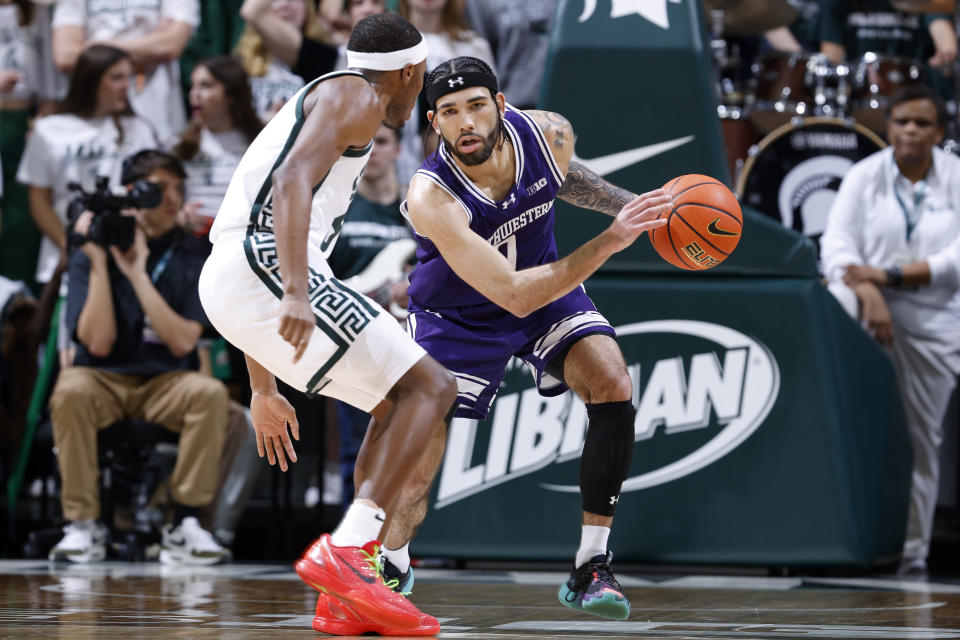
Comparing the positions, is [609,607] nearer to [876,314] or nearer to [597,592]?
[597,592]

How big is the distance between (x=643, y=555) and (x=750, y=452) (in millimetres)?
634

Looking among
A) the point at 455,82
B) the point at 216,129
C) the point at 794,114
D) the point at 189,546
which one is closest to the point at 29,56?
the point at 216,129

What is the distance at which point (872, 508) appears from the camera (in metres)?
5.41

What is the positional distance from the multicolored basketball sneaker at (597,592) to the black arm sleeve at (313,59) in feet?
13.4

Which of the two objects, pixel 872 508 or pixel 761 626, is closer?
pixel 761 626

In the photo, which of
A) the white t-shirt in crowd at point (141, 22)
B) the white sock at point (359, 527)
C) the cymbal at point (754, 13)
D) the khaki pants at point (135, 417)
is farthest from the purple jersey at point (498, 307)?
the cymbal at point (754, 13)

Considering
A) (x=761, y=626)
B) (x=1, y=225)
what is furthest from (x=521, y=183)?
(x=1, y=225)

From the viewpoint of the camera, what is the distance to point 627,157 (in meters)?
5.47

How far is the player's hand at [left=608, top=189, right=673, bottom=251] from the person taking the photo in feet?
11.5

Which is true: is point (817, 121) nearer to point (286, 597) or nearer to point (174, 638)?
point (286, 597)

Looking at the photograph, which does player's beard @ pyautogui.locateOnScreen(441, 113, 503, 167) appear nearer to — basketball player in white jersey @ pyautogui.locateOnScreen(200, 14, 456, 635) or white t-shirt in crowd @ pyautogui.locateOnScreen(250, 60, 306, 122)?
basketball player in white jersey @ pyautogui.locateOnScreen(200, 14, 456, 635)

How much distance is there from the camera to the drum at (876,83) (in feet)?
25.2

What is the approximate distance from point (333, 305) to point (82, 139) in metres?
4.03

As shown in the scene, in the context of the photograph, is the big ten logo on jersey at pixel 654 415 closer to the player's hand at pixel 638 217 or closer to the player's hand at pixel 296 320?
the player's hand at pixel 638 217
